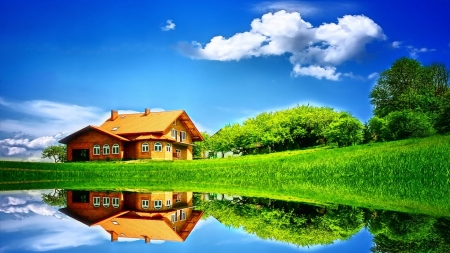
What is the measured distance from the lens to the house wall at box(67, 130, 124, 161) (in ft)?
140

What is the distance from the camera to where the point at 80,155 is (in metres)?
44.3

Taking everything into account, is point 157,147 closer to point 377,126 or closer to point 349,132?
point 349,132

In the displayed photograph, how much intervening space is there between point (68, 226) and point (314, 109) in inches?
2286

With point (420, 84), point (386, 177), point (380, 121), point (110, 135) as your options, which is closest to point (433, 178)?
point (386, 177)

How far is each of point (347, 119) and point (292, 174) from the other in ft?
76.7

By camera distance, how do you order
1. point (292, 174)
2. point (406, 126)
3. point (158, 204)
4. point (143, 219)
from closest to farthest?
point (143, 219), point (158, 204), point (292, 174), point (406, 126)

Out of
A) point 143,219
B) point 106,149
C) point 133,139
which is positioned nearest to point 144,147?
point 133,139

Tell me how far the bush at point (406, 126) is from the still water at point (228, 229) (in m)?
29.3

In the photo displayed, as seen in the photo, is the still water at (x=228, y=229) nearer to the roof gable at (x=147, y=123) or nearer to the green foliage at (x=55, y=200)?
the green foliage at (x=55, y=200)

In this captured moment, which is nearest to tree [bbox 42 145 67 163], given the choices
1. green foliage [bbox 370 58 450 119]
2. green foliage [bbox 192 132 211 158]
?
green foliage [bbox 192 132 211 158]

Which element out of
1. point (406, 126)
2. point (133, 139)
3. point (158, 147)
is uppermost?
point (133, 139)

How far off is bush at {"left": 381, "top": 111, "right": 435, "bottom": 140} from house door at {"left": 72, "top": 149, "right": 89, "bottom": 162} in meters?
28.1

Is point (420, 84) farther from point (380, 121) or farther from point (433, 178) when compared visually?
point (433, 178)

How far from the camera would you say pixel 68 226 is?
6.72 meters
